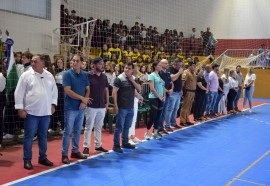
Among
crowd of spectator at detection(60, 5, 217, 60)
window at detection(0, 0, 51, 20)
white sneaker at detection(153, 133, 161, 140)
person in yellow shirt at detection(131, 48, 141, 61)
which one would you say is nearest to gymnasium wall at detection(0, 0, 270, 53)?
window at detection(0, 0, 51, 20)

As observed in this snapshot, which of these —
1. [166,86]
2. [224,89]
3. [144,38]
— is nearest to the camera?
[166,86]

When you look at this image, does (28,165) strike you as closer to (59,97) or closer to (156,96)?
(59,97)

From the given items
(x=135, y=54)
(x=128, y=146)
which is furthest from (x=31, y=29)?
(x=128, y=146)

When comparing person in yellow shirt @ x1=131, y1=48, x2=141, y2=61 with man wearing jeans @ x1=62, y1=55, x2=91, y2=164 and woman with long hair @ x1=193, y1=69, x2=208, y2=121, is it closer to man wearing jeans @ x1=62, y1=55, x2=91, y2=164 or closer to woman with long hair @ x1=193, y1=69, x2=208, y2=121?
woman with long hair @ x1=193, y1=69, x2=208, y2=121

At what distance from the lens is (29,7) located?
34.1ft

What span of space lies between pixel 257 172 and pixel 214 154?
107 cm

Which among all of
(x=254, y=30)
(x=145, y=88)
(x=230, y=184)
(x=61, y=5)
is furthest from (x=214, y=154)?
(x=254, y=30)

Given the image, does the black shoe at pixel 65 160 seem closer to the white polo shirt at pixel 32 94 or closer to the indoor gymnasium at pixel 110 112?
the indoor gymnasium at pixel 110 112

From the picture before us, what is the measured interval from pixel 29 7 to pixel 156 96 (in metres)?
6.06

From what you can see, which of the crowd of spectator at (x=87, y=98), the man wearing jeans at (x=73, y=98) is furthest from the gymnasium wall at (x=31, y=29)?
the man wearing jeans at (x=73, y=98)

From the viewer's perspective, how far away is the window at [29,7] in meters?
9.75

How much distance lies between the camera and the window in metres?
9.75

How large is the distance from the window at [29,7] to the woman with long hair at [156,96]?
5489 mm

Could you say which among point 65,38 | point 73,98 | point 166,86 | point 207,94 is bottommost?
point 207,94
